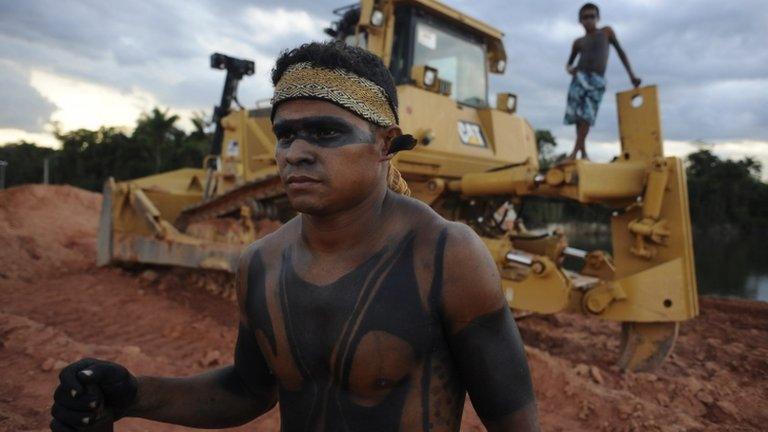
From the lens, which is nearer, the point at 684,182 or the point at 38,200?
the point at 684,182

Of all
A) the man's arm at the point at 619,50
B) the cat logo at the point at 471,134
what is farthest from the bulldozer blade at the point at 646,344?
the cat logo at the point at 471,134

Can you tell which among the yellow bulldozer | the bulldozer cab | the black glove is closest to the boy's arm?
the yellow bulldozer

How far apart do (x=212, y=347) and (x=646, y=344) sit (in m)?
4.12

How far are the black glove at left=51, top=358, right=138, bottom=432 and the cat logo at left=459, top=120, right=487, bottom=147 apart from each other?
5.64 m

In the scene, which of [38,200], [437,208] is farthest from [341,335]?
[38,200]

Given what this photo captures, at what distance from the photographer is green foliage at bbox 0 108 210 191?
115 ft

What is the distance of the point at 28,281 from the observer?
8203 mm

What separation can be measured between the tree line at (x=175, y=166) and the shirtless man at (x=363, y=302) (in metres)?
31.7

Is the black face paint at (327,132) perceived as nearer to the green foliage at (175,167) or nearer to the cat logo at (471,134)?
the cat logo at (471,134)

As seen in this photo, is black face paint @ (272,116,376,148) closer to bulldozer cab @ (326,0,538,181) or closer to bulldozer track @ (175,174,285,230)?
bulldozer cab @ (326,0,538,181)

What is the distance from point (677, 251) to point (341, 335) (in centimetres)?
455

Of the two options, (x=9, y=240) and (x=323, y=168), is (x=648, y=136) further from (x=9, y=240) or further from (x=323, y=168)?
(x=9, y=240)

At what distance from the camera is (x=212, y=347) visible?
218 inches

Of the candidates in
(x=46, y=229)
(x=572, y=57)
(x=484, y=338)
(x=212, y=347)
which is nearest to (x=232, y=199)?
(x=212, y=347)
